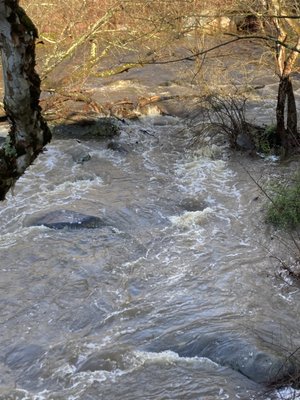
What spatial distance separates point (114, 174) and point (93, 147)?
1483 mm

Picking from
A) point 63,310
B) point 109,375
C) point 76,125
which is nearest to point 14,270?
point 63,310

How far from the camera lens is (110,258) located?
23.6 ft

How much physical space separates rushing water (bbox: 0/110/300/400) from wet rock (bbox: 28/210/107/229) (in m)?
0.11

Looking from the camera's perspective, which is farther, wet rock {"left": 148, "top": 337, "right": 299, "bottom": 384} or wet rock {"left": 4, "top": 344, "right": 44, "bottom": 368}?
wet rock {"left": 4, "top": 344, "right": 44, "bottom": 368}

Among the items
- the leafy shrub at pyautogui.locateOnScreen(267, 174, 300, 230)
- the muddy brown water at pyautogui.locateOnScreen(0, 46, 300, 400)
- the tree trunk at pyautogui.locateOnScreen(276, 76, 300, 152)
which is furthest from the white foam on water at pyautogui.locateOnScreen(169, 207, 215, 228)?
the tree trunk at pyautogui.locateOnScreen(276, 76, 300, 152)

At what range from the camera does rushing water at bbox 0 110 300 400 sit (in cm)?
505

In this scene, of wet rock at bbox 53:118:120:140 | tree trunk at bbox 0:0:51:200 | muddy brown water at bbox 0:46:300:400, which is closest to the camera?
tree trunk at bbox 0:0:51:200

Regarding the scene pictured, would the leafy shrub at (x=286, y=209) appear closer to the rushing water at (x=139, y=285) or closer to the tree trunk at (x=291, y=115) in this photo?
the rushing water at (x=139, y=285)

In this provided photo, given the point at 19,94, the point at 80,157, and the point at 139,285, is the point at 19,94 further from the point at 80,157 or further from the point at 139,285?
the point at 80,157

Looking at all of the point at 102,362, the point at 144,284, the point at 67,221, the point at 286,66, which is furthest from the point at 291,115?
the point at 102,362

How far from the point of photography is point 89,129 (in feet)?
38.4

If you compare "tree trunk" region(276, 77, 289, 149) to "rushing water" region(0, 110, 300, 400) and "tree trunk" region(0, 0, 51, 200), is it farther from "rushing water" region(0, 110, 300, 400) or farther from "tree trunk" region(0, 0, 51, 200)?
"tree trunk" region(0, 0, 51, 200)

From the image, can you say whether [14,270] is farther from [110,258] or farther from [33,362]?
[33,362]

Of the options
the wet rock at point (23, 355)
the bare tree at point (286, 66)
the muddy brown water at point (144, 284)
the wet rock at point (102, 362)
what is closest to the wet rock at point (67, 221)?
the muddy brown water at point (144, 284)
